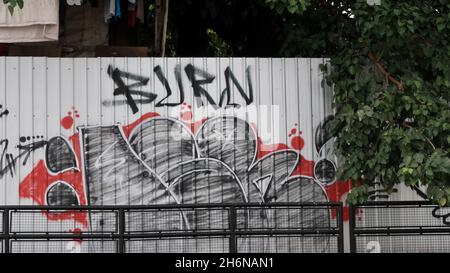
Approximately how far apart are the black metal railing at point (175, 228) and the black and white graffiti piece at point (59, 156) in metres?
0.79

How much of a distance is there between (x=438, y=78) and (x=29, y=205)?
251 inches

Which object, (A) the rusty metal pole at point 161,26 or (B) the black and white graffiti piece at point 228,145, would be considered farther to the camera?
(A) the rusty metal pole at point 161,26

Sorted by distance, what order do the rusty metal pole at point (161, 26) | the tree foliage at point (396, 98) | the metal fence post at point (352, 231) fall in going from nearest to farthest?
the tree foliage at point (396, 98), the metal fence post at point (352, 231), the rusty metal pole at point (161, 26)

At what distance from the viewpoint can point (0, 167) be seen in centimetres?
1289

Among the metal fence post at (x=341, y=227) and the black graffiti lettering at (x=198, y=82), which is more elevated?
the black graffiti lettering at (x=198, y=82)

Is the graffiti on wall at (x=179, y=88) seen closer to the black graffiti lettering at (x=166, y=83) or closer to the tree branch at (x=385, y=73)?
the black graffiti lettering at (x=166, y=83)

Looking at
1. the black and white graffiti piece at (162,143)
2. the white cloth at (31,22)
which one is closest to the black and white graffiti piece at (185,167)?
the black and white graffiti piece at (162,143)

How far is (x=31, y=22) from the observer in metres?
12.8

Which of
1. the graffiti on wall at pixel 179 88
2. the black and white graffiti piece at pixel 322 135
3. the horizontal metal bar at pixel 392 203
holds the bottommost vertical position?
the horizontal metal bar at pixel 392 203

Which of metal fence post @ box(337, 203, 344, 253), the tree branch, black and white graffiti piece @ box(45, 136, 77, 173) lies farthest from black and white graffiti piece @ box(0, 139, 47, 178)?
the tree branch

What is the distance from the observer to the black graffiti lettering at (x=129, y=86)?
13086mm

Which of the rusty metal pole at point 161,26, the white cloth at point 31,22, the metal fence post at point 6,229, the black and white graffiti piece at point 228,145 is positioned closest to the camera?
the metal fence post at point 6,229
